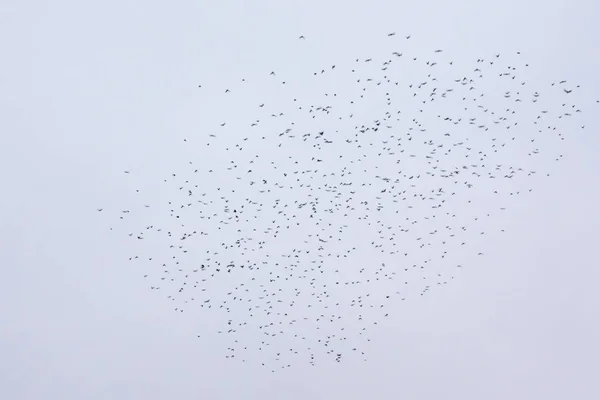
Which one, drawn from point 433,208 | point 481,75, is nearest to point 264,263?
point 433,208

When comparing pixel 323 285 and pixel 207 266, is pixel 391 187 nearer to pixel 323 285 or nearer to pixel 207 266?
pixel 323 285

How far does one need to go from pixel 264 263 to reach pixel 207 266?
8.43 ft

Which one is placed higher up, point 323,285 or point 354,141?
point 354,141

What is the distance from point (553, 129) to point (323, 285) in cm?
1246

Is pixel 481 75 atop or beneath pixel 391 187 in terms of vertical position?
atop

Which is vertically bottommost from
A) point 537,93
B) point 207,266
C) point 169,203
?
point 207,266

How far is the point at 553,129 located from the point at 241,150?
13626mm

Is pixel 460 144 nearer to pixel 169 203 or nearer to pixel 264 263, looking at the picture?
pixel 264 263

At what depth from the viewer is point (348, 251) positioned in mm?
36594

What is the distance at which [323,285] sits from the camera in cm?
3700

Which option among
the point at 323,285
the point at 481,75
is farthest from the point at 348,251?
the point at 481,75

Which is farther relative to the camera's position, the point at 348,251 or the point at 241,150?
the point at 348,251

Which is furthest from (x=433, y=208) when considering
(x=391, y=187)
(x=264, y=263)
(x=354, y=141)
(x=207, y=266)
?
(x=207, y=266)

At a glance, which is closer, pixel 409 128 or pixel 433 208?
pixel 409 128
